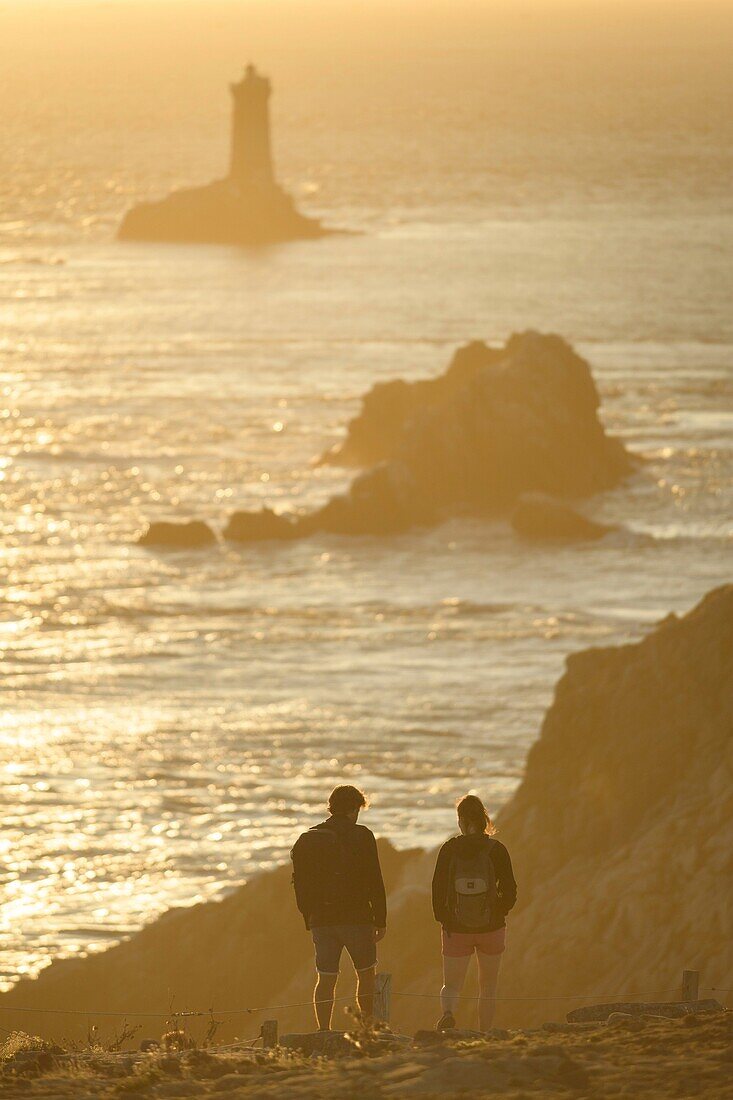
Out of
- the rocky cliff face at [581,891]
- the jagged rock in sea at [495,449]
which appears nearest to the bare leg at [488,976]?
the rocky cliff face at [581,891]

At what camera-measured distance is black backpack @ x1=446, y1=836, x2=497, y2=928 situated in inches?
531

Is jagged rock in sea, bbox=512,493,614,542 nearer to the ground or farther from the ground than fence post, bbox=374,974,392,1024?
nearer to the ground

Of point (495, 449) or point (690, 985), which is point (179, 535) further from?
point (690, 985)

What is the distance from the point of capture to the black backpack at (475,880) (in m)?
13.5

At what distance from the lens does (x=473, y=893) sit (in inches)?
531

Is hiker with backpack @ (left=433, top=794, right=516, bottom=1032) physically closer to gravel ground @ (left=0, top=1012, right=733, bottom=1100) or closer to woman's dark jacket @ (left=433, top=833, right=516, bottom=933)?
woman's dark jacket @ (left=433, top=833, right=516, bottom=933)

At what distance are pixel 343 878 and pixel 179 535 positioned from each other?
56.0m

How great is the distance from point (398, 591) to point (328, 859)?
49835 millimetres

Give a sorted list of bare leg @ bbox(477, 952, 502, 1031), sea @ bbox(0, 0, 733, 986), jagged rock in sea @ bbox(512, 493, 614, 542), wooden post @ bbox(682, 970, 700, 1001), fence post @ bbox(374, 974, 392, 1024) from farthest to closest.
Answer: jagged rock in sea @ bbox(512, 493, 614, 542) → sea @ bbox(0, 0, 733, 986) → wooden post @ bbox(682, 970, 700, 1001) → bare leg @ bbox(477, 952, 502, 1031) → fence post @ bbox(374, 974, 392, 1024)

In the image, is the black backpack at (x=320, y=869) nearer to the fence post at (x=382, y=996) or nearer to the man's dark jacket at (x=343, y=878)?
the man's dark jacket at (x=343, y=878)

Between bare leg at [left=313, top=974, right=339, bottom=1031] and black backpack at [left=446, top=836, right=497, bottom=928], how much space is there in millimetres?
868

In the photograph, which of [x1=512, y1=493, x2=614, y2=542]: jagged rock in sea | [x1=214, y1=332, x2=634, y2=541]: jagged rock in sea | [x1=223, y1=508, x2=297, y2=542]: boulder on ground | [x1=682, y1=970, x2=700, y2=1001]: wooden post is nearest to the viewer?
[x1=682, y1=970, x2=700, y2=1001]: wooden post

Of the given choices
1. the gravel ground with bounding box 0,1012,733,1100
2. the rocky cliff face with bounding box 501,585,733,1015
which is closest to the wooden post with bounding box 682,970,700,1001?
the gravel ground with bounding box 0,1012,733,1100

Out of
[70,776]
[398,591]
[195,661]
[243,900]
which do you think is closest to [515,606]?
[398,591]
